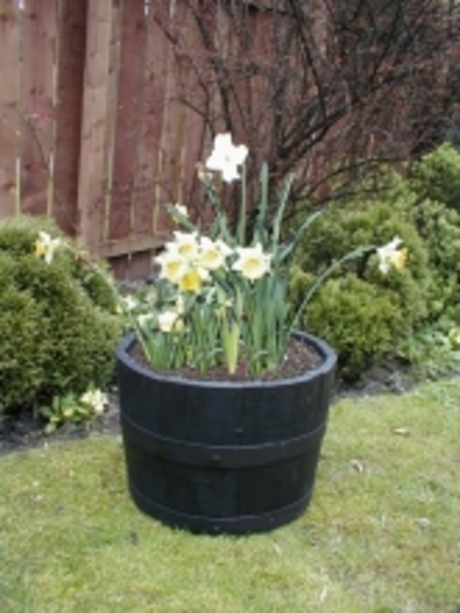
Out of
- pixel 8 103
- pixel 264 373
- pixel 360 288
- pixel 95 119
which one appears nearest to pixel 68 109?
pixel 95 119

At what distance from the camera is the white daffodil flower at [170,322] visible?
6.81 ft

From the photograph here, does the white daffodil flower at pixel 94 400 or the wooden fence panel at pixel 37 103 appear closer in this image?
the white daffodil flower at pixel 94 400

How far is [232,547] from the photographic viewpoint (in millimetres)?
2043

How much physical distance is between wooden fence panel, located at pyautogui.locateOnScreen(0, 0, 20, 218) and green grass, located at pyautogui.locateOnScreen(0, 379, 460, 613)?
1446 millimetres

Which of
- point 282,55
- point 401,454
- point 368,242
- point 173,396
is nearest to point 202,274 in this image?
point 173,396

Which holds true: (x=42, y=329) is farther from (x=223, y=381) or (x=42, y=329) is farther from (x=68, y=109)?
(x=68, y=109)

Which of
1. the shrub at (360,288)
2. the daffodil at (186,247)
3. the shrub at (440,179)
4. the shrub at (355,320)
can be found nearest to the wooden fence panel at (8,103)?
the shrub at (360,288)

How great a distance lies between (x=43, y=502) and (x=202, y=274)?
87 centimetres

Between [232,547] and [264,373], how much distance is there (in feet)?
1.61

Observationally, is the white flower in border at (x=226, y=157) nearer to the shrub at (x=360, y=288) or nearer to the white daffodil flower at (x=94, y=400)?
the white daffodil flower at (x=94, y=400)

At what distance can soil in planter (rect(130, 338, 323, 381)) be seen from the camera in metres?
2.10

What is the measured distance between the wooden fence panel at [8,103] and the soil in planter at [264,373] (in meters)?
1.52

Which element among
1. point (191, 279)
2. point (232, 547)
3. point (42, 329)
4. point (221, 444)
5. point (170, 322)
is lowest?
point (232, 547)

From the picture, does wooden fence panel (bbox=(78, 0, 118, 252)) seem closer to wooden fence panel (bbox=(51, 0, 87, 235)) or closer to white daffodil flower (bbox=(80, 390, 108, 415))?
wooden fence panel (bbox=(51, 0, 87, 235))
